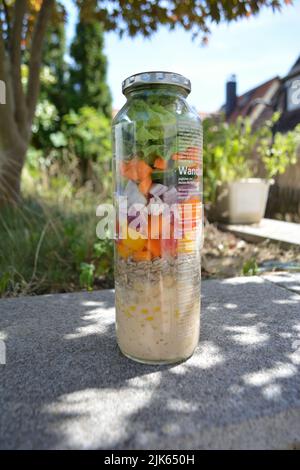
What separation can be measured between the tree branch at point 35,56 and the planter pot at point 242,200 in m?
2.46

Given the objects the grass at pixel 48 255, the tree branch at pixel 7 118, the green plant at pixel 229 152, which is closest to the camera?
the grass at pixel 48 255

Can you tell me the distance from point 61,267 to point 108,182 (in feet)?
8.20

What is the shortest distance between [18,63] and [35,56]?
0.30m

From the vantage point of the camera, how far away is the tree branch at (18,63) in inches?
135

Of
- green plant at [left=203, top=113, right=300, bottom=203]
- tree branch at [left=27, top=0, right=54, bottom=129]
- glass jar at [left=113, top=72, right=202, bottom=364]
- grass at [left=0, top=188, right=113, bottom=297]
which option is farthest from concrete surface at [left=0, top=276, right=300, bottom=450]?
green plant at [left=203, top=113, right=300, bottom=203]

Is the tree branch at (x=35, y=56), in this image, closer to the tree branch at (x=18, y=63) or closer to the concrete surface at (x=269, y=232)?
the tree branch at (x=18, y=63)

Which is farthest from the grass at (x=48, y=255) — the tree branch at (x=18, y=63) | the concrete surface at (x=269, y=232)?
the concrete surface at (x=269, y=232)

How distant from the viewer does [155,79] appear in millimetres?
1159

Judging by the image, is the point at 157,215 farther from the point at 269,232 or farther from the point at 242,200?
the point at 242,200

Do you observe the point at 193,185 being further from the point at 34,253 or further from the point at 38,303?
the point at 34,253

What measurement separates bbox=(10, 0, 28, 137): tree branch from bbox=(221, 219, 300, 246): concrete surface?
2588 millimetres

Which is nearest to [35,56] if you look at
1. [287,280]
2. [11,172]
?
[11,172]

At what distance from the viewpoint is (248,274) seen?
2643 millimetres
